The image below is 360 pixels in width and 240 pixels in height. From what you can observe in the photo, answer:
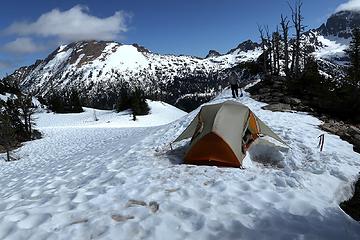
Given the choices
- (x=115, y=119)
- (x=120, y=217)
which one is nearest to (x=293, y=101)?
(x=120, y=217)

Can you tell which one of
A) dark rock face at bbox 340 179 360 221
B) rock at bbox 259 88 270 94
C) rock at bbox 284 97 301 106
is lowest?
dark rock face at bbox 340 179 360 221

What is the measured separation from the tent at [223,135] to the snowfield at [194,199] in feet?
1.85

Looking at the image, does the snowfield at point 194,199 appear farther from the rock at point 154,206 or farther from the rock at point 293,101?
the rock at point 293,101

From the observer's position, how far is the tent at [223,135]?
1188 centimetres

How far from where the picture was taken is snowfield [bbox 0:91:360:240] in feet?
23.2

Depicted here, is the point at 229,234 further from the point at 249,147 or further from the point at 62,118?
the point at 62,118

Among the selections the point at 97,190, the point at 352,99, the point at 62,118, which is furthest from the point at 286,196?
the point at 62,118

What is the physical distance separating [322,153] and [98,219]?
8.28 m

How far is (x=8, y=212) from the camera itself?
27.7 feet

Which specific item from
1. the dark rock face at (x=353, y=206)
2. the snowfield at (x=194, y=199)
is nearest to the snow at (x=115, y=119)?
the snowfield at (x=194, y=199)

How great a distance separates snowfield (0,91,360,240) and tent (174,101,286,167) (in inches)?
22.2

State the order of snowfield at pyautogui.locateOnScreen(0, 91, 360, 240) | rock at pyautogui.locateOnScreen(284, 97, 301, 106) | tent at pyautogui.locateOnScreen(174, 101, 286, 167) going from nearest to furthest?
1. snowfield at pyautogui.locateOnScreen(0, 91, 360, 240)
2. tent at pyautogui.locateOnScreen(174, 101, 286, 167)
3. rock at pyautogui.locateOnScreen(284, 97, 301, 106)

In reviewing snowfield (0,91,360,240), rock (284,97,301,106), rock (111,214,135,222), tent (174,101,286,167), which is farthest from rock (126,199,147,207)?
rock (284,97,301,106)

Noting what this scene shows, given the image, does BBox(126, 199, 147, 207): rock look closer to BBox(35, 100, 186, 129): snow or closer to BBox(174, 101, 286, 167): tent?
BBox(174, 101, 286, 167): tent
